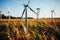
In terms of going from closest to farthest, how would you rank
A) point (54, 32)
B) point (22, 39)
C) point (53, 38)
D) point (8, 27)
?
1. point (22, 39)
2. point (8, 27)
3. point (53, 38)
4. point (54, 32)

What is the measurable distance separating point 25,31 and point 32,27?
1224 mm

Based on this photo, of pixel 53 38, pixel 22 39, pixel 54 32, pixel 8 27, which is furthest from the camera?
pixel 54 32

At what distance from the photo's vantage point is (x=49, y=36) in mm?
8883

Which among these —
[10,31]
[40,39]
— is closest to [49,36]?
[40,39]

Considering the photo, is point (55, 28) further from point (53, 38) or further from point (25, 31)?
point (25, 31)

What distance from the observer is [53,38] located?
885 cm

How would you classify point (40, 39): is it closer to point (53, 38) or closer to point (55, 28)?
point (53, 38)

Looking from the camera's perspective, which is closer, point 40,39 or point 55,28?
point 40,39

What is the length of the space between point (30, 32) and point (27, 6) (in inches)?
60.6

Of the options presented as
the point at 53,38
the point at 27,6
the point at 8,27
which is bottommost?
the point at 53,38

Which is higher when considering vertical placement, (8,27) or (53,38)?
(8,27)

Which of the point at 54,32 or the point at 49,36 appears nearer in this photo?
the point at 49,36

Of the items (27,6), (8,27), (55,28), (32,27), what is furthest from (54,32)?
(8,27)

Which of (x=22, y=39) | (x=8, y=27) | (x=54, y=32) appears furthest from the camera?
(x=54, y=32)
